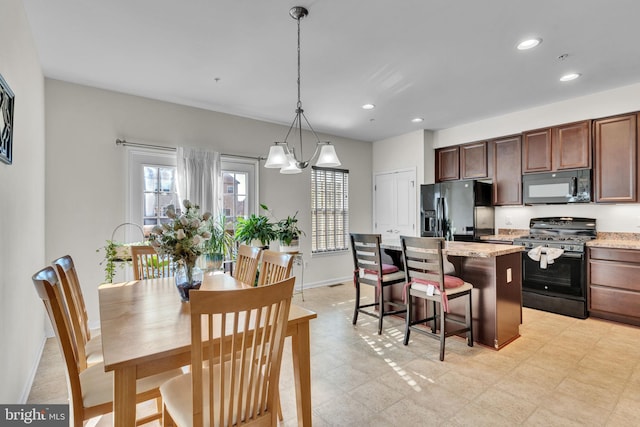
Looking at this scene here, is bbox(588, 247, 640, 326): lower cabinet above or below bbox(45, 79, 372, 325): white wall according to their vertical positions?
below

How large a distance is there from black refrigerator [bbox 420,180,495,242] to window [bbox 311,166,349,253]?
146 centimetres

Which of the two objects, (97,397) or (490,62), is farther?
(490,62)

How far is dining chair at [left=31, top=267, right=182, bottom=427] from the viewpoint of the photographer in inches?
48.1

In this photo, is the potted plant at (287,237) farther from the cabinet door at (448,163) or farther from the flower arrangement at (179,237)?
the cabinet door at (448,163)

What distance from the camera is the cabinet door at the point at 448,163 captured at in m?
5.29

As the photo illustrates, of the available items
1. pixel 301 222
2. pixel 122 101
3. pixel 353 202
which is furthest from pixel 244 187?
pixel 353 202

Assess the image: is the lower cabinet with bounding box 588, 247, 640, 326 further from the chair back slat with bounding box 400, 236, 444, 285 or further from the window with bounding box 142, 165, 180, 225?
the window with bounding box 142, 165, 180, 225

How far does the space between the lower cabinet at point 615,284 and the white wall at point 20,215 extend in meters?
5.12

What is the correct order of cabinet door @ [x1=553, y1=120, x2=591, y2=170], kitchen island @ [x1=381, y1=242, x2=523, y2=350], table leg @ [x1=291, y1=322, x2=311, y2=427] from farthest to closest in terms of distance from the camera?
cabinet door @ [x1=553, y1=120, x2=591, y2=170]
kitchen island @ [x1=381, y1=242, x2=523, y2=350]
table leg @ [x1=291, y1=322, x2=311, y2=427]

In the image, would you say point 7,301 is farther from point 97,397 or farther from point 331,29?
point 331,29

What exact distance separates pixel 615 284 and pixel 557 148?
68.4 inches

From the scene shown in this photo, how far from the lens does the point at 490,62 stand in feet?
10.1

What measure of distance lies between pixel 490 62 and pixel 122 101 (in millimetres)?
3919

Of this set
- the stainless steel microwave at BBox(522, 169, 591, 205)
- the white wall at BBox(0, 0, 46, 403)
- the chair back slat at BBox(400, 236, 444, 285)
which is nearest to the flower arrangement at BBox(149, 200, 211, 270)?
the white wall at BBox(0, 0, 46, 403)
